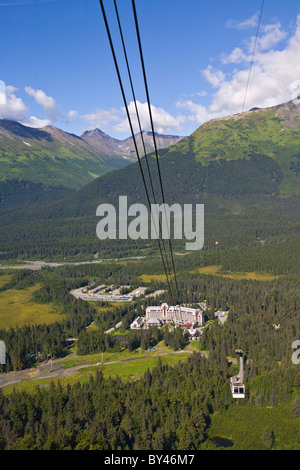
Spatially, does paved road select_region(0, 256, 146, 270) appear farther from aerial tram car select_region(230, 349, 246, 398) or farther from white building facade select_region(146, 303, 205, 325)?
aerial tram car select_region(230, 349, 246, 398)

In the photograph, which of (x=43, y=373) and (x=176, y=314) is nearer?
(x=43, y=373)

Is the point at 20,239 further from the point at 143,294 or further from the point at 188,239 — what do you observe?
the point at 143,294

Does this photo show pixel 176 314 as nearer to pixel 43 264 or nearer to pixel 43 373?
pixel 43 373

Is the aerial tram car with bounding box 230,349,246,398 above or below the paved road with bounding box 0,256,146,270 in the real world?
below

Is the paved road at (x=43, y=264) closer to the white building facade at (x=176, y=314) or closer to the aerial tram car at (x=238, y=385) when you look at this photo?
the white building facade at (x=176, y=314)

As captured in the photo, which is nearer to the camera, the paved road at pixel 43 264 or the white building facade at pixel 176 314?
the white building facade at pixel 176 314

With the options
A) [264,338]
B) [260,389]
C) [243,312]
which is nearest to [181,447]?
[260,389]

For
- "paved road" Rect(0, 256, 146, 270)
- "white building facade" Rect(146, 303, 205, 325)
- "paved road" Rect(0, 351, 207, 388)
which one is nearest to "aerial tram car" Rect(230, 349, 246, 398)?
"paved road" Rect(0, 351, 207, 388)

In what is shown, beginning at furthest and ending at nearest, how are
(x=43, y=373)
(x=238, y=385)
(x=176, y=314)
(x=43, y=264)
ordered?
(x=43, y=264) < (x=176, y=314) < (x=43, y=373) < (x=238, y=385)

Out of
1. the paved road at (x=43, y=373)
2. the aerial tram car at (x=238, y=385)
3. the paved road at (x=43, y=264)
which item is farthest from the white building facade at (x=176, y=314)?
the paved road at (x=43, y=264)

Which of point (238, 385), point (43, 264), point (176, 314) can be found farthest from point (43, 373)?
point (43, 264)

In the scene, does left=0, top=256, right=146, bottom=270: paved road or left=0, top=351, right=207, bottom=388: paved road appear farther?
left=0, top=256, right=146, bottom=270: paved road
